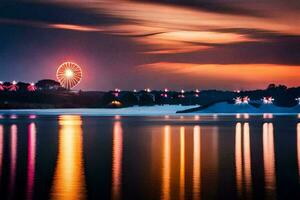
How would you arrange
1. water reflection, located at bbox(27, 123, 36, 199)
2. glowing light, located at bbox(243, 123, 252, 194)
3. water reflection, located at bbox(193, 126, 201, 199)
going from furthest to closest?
1. glowing light, located at bbox(243, 123, 252, 194)
2. water reflection, located at bbox(27, 123, 36, 199)
3. water reflection, located at bbox(193, 126, 201, 199)

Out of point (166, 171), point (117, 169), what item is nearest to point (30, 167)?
point (117, 169)

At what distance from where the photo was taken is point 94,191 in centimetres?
2142

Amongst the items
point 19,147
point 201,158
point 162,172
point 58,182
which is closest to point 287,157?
point 201,158

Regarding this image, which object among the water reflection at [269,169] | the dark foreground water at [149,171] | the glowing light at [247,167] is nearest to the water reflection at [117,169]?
the dark foreground water at [149,171]

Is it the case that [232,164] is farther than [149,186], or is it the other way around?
[232,164]

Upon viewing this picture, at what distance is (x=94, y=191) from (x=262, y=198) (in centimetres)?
594

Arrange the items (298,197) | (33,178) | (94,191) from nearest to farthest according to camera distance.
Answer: (298,197)
(94,191)
(33,178)

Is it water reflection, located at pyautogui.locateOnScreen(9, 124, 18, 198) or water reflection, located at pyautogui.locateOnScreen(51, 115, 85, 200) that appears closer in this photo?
water reflection, located at pyautogui.locateOnScreen(51, 115, 85, 200)

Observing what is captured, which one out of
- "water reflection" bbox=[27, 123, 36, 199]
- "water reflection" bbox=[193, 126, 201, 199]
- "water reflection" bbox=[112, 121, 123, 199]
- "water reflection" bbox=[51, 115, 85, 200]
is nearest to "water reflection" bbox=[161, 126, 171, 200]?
"water reflection" bbox=[193, 126, 201, 199]

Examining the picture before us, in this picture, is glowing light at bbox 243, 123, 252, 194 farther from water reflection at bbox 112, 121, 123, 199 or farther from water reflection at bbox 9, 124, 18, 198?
water reflection at bbox 9, 124, 18, 198

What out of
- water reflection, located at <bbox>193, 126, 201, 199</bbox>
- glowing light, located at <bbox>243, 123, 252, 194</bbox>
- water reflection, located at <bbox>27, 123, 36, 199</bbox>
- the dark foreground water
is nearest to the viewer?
the dark foreground water

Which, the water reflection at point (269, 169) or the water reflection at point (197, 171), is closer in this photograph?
the water reflection at point (197, 171)

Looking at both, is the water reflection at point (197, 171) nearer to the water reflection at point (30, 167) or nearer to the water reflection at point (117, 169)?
the water reflection at point (117, 169)

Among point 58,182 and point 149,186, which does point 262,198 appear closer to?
point 149,186
